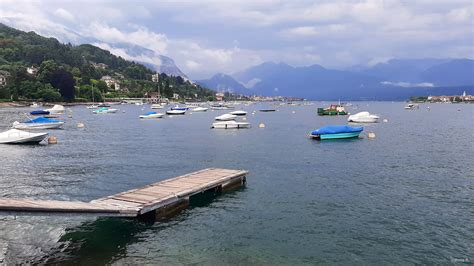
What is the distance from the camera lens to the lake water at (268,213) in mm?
19422

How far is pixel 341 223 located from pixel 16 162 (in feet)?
122

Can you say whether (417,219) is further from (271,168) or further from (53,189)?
(53,189)

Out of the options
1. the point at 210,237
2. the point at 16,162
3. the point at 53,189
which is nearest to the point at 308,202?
the point at 210,237

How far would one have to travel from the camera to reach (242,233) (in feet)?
72.8

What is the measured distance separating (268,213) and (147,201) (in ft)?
25.6

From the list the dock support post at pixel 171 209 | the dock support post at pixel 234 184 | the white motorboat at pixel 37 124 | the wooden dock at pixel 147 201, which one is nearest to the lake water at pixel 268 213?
the dock support post at pixel 171 209

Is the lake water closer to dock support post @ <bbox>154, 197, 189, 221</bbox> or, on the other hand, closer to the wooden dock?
dock support post @ <bbox>154, 197, 189, 221</bbox>

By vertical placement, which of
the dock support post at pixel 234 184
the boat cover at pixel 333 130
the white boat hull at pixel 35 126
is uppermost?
the boat cover at pixel 333 130

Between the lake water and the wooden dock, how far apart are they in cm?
97

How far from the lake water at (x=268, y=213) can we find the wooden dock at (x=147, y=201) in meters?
0.97

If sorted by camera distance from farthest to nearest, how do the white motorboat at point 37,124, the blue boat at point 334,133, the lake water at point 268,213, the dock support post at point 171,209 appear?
the white motorboat at point 37,124 → the blue boat at point 334,133 → the dock support post at point 171,209 → the lake water at point 268,213

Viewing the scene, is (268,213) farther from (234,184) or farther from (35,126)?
(35,126)

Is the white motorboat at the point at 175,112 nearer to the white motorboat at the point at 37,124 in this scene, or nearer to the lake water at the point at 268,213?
the white motorboat at the point at 37,124

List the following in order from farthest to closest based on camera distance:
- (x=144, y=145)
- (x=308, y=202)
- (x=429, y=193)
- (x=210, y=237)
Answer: (x=144, y=145) < (x=429, y=193) < (x=308, y=202) < (x=210, y=237)
